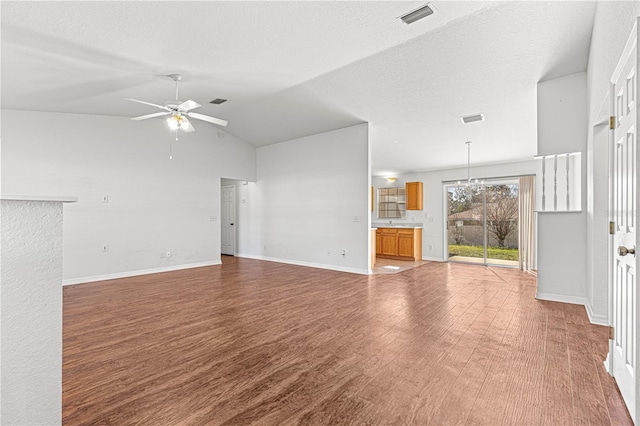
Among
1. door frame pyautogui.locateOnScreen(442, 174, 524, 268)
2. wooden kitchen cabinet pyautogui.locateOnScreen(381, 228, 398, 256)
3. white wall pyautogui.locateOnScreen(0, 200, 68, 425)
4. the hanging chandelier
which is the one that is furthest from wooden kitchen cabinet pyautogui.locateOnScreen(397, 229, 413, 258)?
white wall pyautogui.locateOnScreen(0, 200, 68, 425)

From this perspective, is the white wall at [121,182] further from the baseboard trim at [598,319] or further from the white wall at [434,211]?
the baseboard trim at [598,319]

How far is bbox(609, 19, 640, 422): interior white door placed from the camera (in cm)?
173

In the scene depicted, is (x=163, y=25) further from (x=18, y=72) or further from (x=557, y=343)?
(x=557, y=343)

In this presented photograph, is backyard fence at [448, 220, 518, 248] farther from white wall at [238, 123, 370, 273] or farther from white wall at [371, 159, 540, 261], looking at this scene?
white wall at [238, 123, 370, 273]

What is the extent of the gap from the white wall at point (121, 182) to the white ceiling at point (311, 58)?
47 cm

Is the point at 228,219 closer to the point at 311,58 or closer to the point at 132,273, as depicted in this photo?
the point at 132,273

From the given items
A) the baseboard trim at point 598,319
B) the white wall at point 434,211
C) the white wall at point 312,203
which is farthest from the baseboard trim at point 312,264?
the baseboard trim at point 598,319

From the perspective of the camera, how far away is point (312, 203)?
7488 mm

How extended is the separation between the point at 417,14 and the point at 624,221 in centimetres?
265

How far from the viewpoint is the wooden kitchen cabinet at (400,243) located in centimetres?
883

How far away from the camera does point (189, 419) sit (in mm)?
1821

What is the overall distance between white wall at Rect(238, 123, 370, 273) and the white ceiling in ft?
3.01

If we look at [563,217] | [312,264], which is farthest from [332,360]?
[312,264]

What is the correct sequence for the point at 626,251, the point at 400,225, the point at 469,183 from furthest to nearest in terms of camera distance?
the point at 400,225
the point at 469,183
the point at 626,251
